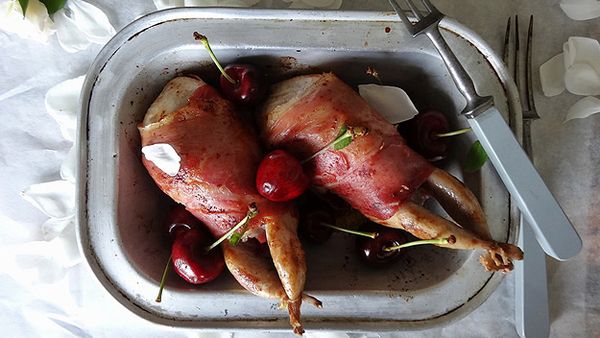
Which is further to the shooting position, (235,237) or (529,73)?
(529,73)

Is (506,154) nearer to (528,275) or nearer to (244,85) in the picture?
(528,275)

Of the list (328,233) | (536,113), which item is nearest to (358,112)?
(328,233)

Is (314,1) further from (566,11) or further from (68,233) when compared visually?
(68,233)

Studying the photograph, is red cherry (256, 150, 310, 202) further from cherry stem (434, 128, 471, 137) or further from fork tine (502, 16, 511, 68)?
fork tine (502, 16, 511, 68)

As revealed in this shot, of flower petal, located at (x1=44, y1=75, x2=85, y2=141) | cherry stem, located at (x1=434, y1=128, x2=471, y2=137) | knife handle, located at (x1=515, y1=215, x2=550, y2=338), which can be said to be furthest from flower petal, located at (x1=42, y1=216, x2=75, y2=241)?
knife handle, located at (x1=515, y1=215, x2=550, y2=338)

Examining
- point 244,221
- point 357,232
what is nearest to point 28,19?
point 244,221

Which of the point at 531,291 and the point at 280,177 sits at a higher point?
the point at 280,177

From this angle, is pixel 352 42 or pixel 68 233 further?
pixel 68 233
